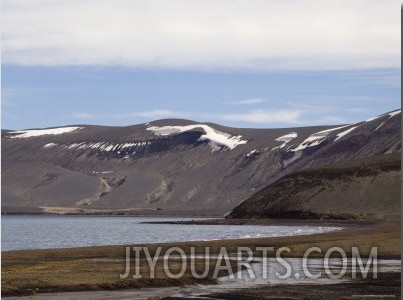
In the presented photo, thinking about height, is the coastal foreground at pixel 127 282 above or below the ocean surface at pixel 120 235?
above

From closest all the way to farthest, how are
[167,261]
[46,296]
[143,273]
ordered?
[46,296] < [143,273] < [167,261]

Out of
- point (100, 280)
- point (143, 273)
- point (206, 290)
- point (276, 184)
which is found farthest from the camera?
point (276, 184)

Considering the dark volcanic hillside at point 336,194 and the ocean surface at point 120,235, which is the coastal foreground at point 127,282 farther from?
the dark volcanic hillside at point 336,194

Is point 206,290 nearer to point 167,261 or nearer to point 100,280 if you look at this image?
point 100,280

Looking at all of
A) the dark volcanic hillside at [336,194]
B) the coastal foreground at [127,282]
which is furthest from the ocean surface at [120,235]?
the dark volcanic hillside at [336,194]

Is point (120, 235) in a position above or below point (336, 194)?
below

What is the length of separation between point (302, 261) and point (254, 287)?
1681cm

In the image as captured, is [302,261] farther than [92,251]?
No

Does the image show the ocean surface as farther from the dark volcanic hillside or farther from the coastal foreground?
the dark volcanic hillside

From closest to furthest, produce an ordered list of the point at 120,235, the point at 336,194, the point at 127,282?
the point at 127,282 < the point at 120,235 < the point at 336,194

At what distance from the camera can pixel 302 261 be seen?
178ft

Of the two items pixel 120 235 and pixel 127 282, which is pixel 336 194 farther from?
pixel 127 282

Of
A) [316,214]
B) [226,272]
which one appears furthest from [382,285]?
[316,214]

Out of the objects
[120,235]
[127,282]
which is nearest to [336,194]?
[120,235]
